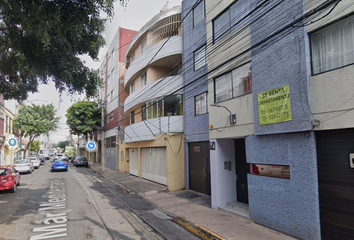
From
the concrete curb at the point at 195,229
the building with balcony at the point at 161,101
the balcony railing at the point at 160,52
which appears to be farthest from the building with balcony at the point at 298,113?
the balcony railing at the point at 160,52

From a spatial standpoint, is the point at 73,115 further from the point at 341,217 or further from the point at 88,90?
the point at 341,217

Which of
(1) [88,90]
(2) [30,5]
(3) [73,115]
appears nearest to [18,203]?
(1) [88,90]

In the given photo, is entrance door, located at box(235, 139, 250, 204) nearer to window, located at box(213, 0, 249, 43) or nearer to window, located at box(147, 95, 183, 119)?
window, located at box(213, 0, 249, 43)

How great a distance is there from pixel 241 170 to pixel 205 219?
2.61 metres

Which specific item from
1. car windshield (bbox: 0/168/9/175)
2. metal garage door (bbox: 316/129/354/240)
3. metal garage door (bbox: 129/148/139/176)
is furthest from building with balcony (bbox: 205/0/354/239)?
metal garage door (bbox: 129/148/139/176)

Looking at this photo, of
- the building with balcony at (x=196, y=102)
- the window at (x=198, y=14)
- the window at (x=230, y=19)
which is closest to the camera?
the window at (x=230, y=19)

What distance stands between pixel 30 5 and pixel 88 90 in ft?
15.1

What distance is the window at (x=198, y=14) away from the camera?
37.6ft

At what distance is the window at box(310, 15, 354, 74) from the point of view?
504cm

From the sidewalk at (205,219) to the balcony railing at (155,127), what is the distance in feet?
11.8

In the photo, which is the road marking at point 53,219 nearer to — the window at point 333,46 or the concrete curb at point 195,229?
the concrete curb at point 195,229

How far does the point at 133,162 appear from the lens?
19516 mm

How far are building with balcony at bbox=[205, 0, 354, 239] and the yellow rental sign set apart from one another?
27 millimetres

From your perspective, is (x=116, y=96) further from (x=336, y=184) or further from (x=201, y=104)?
(x=336, y=184)
